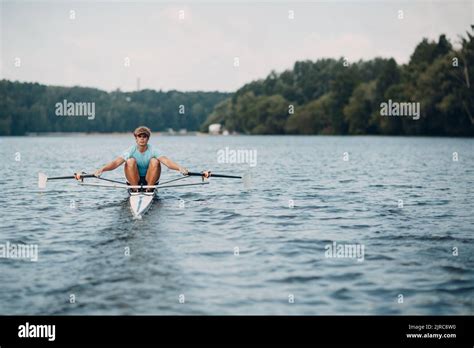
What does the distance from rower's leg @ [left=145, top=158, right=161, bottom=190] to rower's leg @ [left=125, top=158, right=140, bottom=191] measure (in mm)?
331

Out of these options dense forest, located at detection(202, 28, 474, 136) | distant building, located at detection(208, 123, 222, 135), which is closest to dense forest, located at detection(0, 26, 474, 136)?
dense forest, located at detection(202, 28, 474, 136)

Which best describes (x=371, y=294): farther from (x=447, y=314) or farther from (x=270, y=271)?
(x=270, y=271)

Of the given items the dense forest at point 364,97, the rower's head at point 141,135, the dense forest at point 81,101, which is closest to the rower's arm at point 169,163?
the rower's head at point 141,135

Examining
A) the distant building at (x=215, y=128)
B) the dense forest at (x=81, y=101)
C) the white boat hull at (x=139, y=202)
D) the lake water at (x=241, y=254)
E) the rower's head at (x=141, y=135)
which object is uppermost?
the dense forest at (x=81, y=101)

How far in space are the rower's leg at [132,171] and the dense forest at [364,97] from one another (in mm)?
21547

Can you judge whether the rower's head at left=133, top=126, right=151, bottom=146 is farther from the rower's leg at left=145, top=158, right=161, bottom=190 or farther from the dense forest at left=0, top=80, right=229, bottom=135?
the dense forest at left=0, top=80, right=229, bottom=135

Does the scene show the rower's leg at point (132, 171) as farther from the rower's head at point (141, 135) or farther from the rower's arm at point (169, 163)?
the rower's arm at point (169, 163)

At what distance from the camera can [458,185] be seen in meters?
26.3

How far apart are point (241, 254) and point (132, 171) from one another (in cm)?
607

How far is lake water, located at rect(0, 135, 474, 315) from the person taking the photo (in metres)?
9.13

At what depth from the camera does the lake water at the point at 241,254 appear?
913 centimetres

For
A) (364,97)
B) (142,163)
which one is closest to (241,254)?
(142,163)

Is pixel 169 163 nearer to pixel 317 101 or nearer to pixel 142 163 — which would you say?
pixel 142 163
